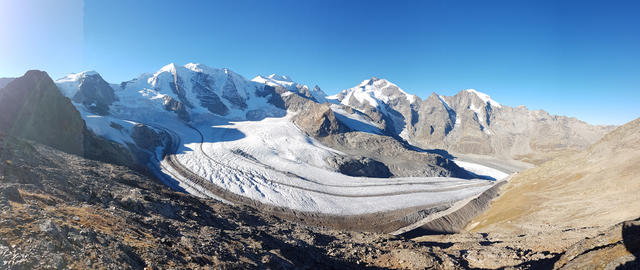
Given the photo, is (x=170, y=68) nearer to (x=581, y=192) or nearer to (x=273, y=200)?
(x=273, y=200)

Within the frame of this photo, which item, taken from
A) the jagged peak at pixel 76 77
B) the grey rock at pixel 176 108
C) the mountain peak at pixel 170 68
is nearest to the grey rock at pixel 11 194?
the grey rock at pixel 176 108

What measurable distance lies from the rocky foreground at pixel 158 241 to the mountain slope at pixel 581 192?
9185 mm

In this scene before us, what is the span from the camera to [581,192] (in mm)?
35750

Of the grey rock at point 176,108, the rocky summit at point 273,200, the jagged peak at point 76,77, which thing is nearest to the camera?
the rocky summit at point 273,200

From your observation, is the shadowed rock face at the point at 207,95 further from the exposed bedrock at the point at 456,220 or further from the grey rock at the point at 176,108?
the exposed bedrock at the point at 456,220

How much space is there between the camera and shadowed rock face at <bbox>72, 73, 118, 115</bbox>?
108188mm

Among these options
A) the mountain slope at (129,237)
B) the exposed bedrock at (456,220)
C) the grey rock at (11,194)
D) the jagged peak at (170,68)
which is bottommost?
the exposed bedrock at (456,220)

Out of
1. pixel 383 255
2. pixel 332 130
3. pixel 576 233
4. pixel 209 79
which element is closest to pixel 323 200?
pixel 383 255

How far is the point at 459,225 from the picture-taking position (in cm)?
4203

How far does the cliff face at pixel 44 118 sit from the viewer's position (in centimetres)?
3584

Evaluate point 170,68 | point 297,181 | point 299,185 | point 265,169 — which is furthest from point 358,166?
point 170,68

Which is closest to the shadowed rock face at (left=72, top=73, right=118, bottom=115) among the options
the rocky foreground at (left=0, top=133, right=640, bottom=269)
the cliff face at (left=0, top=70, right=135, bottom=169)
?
the cliff face at (left=0, top=70, right=135, bottom=169)

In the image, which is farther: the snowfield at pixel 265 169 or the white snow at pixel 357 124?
the white snow at pixel 357 124

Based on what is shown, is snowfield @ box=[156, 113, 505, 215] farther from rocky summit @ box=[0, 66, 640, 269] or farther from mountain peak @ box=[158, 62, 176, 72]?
mountain peak @ box=[158, 62, 176, 72]
